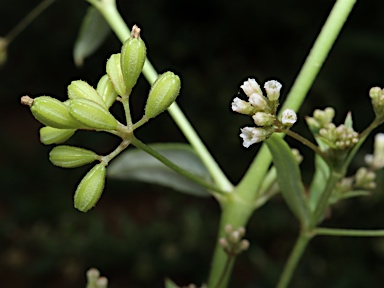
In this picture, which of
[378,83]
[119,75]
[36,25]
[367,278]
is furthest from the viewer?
[36,25]

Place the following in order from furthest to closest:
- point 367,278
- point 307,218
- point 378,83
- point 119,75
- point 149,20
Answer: point 149,20 → point 378,83 → point 367,278 → point 307,218 → point 119,75

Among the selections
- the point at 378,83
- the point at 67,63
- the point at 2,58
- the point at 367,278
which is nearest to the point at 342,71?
the point at 378,83

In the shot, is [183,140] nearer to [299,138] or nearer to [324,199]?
[324,199]

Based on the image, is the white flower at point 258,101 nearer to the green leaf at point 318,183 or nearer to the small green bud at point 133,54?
the small green bud at point 133,54

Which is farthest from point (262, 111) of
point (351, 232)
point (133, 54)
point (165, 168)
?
point (165, 168)

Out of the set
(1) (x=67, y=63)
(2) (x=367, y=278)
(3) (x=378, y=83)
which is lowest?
(2) (x=367, y=278)

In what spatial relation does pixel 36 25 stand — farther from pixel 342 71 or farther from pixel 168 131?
pixel 342 71
